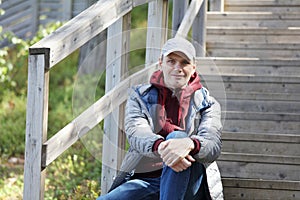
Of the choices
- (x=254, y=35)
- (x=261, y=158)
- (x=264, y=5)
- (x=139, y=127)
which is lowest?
(x=261, y=158)

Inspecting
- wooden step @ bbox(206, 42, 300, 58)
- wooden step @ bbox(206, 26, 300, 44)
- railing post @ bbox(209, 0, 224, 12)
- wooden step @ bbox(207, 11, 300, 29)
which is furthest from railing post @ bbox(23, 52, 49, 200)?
railing post @ bbox(209, 0, 224, 12)

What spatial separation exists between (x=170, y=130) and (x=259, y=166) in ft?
2.98

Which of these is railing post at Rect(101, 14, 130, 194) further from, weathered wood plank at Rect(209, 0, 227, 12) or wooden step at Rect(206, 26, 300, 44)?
weathered wood plank at Rect(209, 0, 227, 12)

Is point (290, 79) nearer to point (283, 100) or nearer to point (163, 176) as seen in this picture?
point (283, 100)

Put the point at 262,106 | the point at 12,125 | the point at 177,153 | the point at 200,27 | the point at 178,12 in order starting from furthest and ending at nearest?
the point at 12,125 < the point at 200,27 < the point at 178,12 < the point at 262,106 < the point at 177,153

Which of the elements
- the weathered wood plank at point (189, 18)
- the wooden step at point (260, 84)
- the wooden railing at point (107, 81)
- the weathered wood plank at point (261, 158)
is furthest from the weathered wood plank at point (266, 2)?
the weathered wood plank at point (261, 158)

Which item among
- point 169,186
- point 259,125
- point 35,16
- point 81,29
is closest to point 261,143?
point 259,125

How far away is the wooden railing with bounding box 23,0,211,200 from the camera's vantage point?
283cm

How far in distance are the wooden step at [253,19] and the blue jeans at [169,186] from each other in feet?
9.36

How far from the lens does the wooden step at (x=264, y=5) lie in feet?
19.3

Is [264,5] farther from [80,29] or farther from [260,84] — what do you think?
[80,29]

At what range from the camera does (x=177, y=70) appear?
3.09m

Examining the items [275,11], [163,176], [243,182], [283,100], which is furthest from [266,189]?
[275,11]

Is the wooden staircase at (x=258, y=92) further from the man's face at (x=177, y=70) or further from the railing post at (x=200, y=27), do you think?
the man's face at (x=177, y=70)
